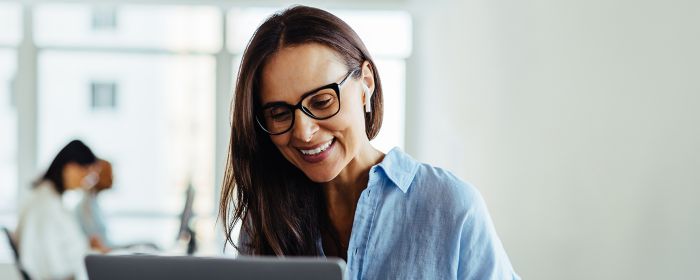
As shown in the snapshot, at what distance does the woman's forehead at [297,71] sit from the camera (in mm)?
1352

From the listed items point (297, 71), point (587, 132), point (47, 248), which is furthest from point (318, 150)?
point (47, 248)

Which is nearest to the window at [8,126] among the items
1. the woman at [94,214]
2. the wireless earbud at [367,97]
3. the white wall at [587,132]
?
the woman at [94,214]

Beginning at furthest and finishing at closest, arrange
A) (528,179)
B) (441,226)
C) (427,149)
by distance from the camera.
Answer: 1. (427,149)
2. (528,179)
3. (441,226)

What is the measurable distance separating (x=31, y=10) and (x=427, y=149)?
127 inches

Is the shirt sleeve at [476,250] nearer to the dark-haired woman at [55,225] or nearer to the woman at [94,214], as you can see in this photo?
the dark-haired woman at [55,225]

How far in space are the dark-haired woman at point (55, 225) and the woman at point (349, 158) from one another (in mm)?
2954

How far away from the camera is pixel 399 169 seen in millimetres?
1423

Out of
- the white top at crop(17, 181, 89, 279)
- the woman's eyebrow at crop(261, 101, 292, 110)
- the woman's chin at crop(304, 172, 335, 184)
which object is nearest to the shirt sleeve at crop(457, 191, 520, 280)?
the woman's chin at crop(304, 172, 335, 184)

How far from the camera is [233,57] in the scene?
6879 mm

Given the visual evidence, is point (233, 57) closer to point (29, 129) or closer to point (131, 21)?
point (131, 21)

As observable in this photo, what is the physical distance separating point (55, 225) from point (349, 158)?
317 centimetres

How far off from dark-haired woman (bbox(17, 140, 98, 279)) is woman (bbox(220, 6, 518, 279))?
9.69 feet

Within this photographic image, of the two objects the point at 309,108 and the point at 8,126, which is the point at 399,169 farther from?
the point at 8,126

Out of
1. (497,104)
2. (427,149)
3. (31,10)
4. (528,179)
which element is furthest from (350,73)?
(31,10)
